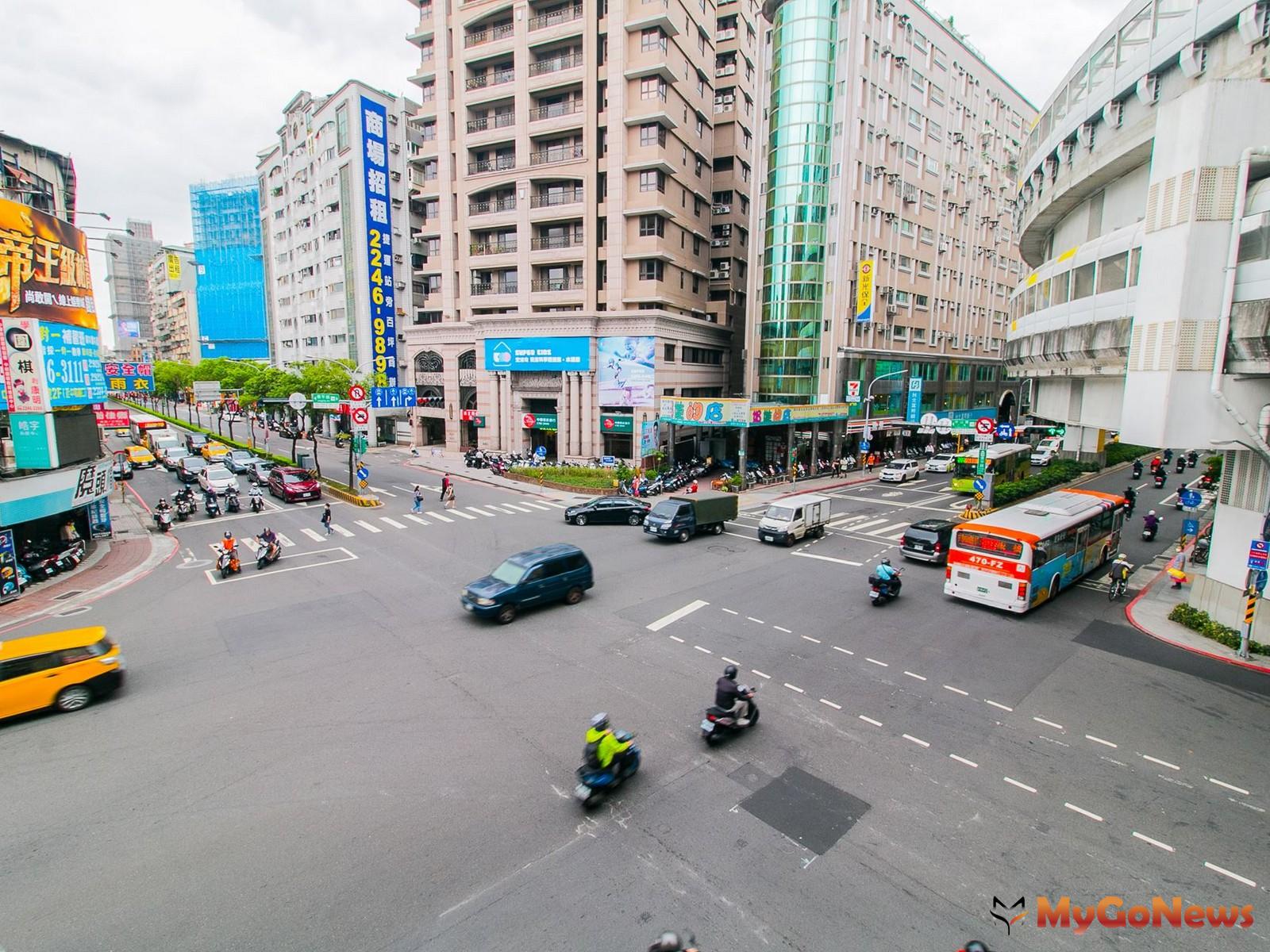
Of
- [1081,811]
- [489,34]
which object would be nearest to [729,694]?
[1081,811]

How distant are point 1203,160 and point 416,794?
1744 centimetres

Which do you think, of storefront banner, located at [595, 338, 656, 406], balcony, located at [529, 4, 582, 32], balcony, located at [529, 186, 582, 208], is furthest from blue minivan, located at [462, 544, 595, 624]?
balcony, located at [529, 4, 582, 32]

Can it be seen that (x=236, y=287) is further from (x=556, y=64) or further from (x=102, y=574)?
(x=102, y=574)

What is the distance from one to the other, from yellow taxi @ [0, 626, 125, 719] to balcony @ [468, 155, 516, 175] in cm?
4500

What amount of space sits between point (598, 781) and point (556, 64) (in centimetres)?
5207

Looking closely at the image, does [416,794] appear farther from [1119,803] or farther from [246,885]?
[1119,803]

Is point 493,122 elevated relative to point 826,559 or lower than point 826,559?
elevated

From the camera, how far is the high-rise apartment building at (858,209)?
45844 millimetres

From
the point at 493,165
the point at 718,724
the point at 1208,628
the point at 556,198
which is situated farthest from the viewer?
the point at 493,165

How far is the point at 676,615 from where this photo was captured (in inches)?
677

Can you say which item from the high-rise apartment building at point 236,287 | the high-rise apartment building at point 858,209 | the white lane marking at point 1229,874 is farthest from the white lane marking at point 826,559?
the high-rise apartment building at point 236,287

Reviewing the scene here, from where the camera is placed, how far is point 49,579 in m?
21.1

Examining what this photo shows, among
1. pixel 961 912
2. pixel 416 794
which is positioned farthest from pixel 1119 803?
pixel 416 794

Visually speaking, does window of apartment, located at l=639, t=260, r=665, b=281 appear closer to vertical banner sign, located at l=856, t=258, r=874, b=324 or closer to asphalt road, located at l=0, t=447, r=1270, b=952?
vertical banner sign, located at l=856, t=258, r=874, b=324
